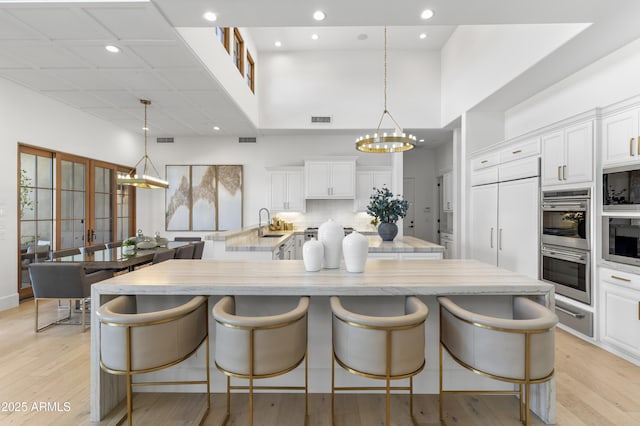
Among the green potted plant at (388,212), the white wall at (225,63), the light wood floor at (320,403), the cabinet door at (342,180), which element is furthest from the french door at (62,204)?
the green potted plant at (388,212)

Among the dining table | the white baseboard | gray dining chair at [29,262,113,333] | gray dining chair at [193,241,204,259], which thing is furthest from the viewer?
gray dining chair at [193,241,204,259]

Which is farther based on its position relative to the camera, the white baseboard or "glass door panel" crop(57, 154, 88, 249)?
"glass door panel" crop(57, 154, 88, 249)

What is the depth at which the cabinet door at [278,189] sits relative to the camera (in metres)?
7.21

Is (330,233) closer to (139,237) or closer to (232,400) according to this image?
(232,400)

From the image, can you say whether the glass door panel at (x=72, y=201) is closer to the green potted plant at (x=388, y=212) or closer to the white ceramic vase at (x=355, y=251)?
the green potted plant at (x=388, y=212)

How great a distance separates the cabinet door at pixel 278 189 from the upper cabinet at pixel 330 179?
573 mm

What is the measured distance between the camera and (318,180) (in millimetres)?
6992

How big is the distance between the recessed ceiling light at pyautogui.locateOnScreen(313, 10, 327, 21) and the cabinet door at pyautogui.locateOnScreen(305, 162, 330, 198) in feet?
13.6

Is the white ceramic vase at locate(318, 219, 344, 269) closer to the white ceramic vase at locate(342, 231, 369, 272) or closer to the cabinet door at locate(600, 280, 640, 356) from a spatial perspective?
the white ceramic vase at locate(342, 231, 369, 272)

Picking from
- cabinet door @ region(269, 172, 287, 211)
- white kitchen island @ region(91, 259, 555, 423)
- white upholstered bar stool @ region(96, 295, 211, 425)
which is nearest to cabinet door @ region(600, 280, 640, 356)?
white kitchen island @ region(91, 259, 555, 423)

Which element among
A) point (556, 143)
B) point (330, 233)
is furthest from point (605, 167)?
point (330, 233)

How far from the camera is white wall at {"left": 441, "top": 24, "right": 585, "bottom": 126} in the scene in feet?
11.8

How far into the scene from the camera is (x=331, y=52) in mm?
6871

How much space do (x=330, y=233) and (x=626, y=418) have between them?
216 cm
